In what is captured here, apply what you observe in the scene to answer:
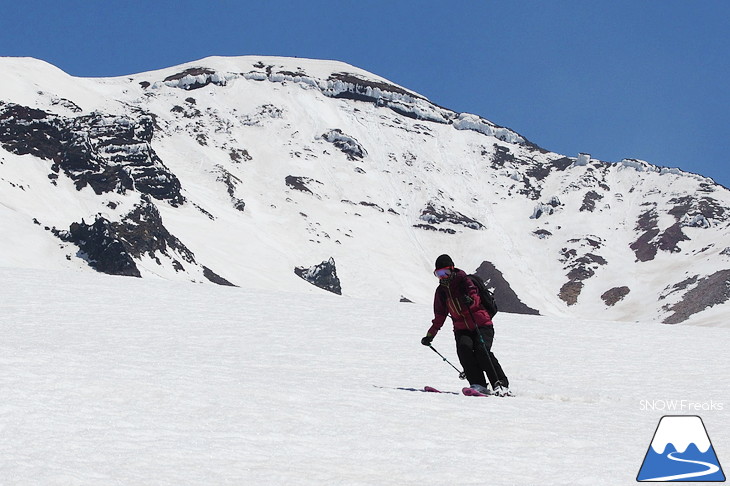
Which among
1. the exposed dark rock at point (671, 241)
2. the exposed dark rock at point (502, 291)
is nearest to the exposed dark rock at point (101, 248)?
the exposed dark rock at point (502, 291)

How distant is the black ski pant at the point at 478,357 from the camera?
10477mm

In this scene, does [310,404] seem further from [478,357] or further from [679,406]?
[679,406]

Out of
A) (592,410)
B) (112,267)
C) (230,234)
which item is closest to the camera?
(592,410)

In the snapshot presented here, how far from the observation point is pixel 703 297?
156 meters

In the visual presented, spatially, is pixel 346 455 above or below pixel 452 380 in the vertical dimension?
below

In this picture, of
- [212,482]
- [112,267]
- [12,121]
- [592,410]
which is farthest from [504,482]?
[12,121]

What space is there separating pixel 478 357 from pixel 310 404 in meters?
3.04

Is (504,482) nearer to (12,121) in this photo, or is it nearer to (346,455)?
(346,455)

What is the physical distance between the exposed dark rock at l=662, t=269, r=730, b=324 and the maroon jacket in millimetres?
144333

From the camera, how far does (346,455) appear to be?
20.1ft

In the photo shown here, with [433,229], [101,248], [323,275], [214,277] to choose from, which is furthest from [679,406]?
[433,229]

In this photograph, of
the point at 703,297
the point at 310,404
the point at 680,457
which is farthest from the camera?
the point at 703,297

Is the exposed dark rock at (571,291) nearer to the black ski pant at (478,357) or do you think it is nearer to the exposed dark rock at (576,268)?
the exposed dark rock at (576,268)

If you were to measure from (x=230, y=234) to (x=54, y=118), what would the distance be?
48.9 meters
